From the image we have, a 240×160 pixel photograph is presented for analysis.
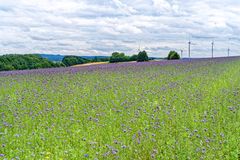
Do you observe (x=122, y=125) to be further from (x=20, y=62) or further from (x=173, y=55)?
(x=173, y=55)

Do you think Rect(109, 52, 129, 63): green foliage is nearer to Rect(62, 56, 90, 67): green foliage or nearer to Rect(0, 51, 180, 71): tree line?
Rect(0, 51, 180, 71): tree line

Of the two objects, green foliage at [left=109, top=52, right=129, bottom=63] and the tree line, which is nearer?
the tree line

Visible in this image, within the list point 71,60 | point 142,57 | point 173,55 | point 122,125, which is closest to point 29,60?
point 142,57

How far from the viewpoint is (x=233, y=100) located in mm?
7344

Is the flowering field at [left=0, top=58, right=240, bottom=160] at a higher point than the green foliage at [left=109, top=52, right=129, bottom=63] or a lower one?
lower

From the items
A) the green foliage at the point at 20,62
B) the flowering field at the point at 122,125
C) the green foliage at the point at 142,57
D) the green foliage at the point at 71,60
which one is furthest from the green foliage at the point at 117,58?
the flowering field at the point at 122,125

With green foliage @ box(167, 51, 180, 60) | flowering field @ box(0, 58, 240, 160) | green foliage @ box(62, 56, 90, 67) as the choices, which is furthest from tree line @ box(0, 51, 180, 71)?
flowering field @ box(0, 58, 240, 160)

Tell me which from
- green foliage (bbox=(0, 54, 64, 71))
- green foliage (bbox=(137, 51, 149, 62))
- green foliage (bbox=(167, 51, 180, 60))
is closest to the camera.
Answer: green foliage (bbox=(0, 54, 64, 71))

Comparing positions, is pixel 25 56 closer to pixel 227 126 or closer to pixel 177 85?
pixel 177 85

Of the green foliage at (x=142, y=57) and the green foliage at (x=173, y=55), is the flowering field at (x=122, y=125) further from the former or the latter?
the green foliage at (x=173, y=55)

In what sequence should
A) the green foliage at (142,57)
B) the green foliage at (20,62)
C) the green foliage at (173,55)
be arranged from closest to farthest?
the green foliage at (20,62)
the green foliage at (142,57)
the green foliage at (173,55)

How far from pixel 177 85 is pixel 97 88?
2168 mm

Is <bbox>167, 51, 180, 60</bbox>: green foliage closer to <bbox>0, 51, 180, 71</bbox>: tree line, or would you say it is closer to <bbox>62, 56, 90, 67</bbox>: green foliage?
<bbox>0, 51, 180, 71</bbox>: tree line

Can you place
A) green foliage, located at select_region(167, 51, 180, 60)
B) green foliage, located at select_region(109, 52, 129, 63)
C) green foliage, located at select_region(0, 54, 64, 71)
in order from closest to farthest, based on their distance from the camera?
green foliage, located at select_region(0, 54, 64, 71)
green foliage, located at select_region(167, 51, 180, 60)
green foliage, located at select_region(109, 52, 129, 63)
